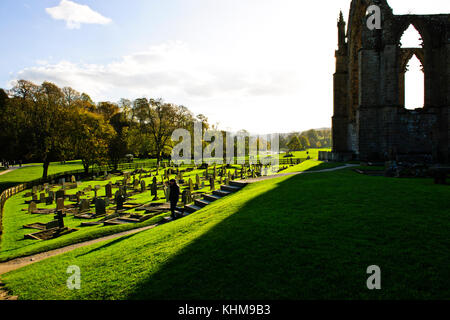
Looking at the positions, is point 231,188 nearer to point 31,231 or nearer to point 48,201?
point 31,231

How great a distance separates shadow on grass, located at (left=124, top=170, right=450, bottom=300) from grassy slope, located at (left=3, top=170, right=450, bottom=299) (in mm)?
16

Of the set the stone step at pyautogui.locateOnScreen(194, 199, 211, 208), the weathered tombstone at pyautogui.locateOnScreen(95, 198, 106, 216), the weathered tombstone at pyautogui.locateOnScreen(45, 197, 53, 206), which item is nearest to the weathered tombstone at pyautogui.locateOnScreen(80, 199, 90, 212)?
the weathered tombstone at pyautogui.locateOnScreen(95, 198, 106, 216)

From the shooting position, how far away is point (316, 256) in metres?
4.59

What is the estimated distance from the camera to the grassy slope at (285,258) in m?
3.89

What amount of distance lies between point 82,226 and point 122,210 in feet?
9.19

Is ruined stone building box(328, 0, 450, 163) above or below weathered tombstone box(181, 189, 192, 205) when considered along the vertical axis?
above

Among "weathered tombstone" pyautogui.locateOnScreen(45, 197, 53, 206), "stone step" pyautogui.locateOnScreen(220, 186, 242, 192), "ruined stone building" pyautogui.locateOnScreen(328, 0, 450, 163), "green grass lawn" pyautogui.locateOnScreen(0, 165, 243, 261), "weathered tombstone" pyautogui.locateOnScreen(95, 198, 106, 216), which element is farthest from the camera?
"ruined stone building" pyautogui.locateOnScreen(328, 0, 450, 163)

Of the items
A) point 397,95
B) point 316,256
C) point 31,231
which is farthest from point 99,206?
point 397,95

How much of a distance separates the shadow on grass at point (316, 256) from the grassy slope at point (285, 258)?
2 centimetres

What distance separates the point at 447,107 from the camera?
64.9 feet

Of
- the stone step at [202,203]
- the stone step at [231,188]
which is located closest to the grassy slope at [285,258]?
the stone step at [202,203]

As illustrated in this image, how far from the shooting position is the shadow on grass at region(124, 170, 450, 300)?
12.5 feet
